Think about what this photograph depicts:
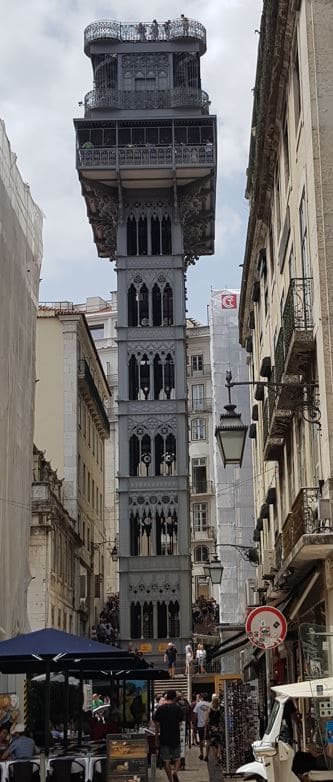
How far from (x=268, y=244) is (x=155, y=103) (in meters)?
33.3

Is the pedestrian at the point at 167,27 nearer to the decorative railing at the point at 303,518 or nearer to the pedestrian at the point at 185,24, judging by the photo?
the pedestrian at the point at 185,24

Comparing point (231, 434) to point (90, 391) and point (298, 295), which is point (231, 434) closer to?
point (298, 295)

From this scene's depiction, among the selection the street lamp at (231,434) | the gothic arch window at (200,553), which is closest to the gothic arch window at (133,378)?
the gothic arch window at (200,553)

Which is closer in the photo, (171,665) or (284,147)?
(284,147)

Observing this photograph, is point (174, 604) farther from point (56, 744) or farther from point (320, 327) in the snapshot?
point (320, 327)

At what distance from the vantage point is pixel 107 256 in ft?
205

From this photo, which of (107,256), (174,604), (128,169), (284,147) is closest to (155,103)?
(128,169)

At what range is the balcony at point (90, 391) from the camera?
58438 millimetres

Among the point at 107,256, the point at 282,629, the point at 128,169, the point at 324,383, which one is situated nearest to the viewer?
the point at 282,629

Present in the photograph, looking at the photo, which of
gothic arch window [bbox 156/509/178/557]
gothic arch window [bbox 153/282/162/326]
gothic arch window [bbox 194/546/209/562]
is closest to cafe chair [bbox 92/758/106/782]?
gothic arch window [bbox 156/509/178/557]

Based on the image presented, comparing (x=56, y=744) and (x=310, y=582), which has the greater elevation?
(x=310, y=582)

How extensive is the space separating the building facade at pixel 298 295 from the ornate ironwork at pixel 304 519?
23 millimetres

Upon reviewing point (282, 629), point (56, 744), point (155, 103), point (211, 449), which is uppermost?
point (155, 103)

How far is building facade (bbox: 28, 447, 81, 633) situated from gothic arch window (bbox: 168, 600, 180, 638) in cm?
469
